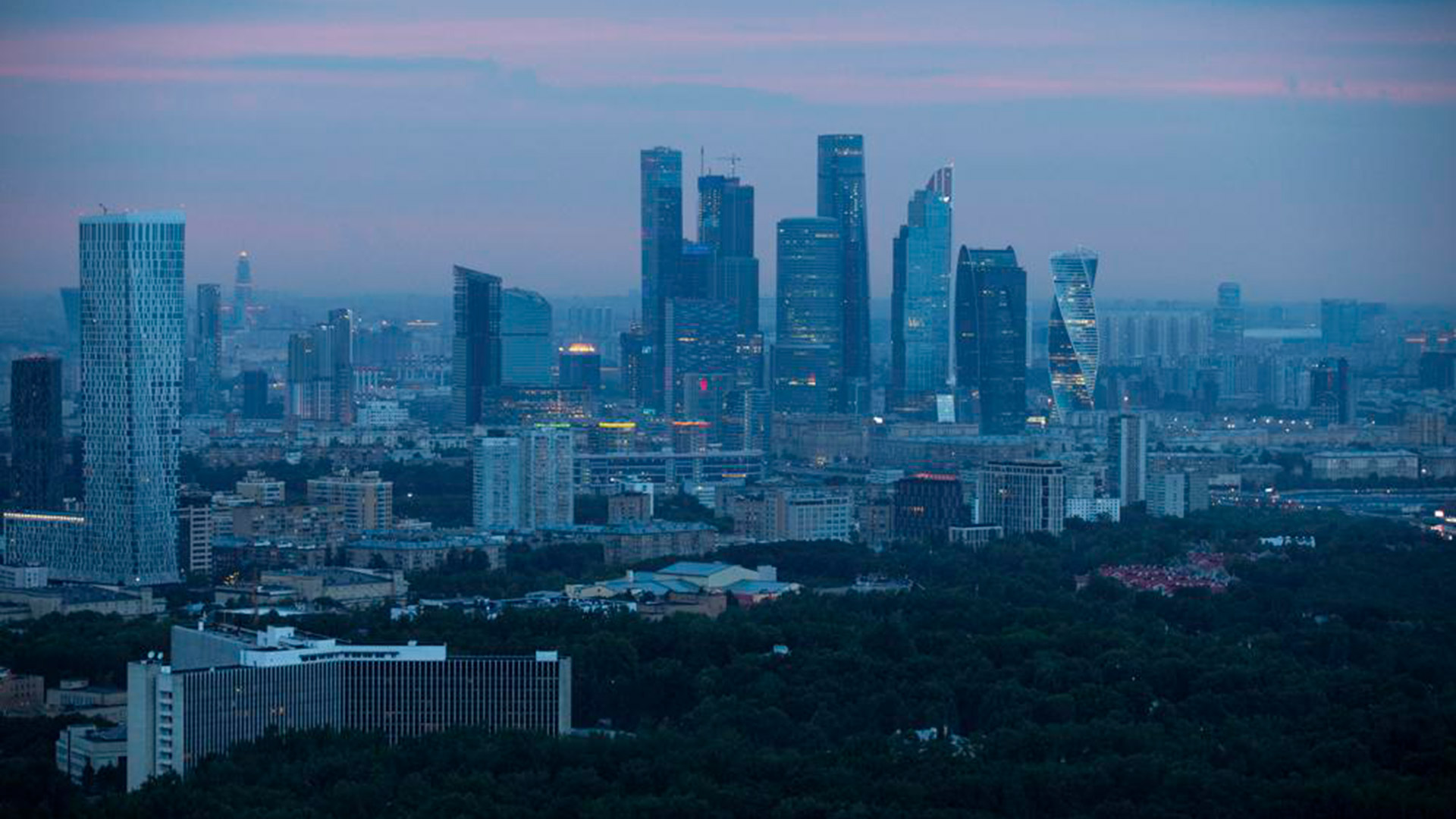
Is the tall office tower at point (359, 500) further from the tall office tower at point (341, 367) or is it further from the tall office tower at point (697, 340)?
the tall office tower at point (341, 367)

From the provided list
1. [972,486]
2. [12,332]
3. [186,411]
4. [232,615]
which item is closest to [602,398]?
[186,411]

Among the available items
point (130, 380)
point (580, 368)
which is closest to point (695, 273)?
point (580, 368)

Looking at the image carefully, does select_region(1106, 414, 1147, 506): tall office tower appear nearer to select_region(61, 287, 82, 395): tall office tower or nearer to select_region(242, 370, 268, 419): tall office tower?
select_region(61, 287, 82, 395): tall office tower

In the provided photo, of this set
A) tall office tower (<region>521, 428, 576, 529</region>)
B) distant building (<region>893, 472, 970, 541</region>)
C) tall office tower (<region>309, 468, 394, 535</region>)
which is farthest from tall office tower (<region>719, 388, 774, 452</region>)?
tall office tower (<region>309, 468, 394, 535</region>)

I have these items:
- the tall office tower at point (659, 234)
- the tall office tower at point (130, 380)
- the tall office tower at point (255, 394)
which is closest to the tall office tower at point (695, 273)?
the tall office tower at point (659, 234)

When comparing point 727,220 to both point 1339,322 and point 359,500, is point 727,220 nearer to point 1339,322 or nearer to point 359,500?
point 1339,322

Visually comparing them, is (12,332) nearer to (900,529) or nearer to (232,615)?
(900,529)
